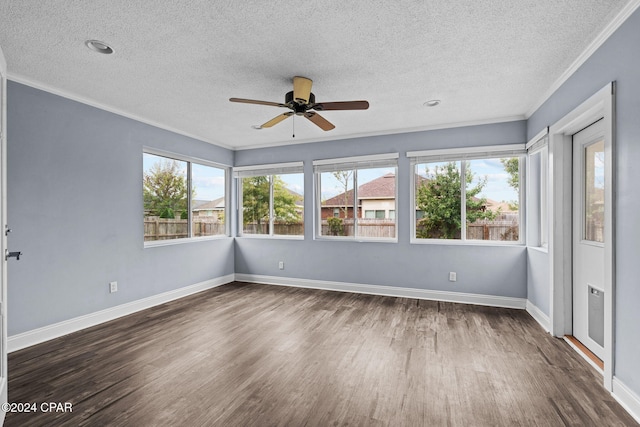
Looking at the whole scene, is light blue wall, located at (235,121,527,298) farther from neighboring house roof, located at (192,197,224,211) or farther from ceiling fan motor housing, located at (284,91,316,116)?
ceiling fan motor housing, located at (284,91,316,116)

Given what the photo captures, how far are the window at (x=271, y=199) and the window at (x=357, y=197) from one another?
406mm

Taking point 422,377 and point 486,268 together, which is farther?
point 486,268

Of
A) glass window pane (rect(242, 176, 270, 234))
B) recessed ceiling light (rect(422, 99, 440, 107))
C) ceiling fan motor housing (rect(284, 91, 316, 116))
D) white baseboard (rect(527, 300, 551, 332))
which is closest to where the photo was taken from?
ceiling fan motor housing (rect(284, 91, 316, 116))

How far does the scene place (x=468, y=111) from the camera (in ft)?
12.7

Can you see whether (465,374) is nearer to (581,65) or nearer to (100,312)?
(581,65)

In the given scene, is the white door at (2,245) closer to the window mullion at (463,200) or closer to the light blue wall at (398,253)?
the light blue wall at (398,253)

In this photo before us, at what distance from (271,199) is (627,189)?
4.73 m

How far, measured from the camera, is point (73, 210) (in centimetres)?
335

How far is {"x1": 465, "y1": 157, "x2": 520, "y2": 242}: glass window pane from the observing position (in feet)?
13.8

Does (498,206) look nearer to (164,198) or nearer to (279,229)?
(279,229)

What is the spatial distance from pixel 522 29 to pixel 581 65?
2.80ft

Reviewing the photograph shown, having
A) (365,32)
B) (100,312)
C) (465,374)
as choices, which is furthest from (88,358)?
(365,32)

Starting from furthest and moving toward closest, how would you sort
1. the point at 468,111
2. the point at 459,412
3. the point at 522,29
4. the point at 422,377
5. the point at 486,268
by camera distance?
1. the point at 486,268
2. the point at 468,111
3. the point at 422,377
4. the point at 522,29
5. the point at 459,412

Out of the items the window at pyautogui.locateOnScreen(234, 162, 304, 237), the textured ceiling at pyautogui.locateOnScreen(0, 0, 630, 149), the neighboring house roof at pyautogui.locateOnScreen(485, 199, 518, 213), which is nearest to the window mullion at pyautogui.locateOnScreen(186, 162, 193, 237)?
the window at pyautogui.locateOnScreen(234, 162, 304, 237)
